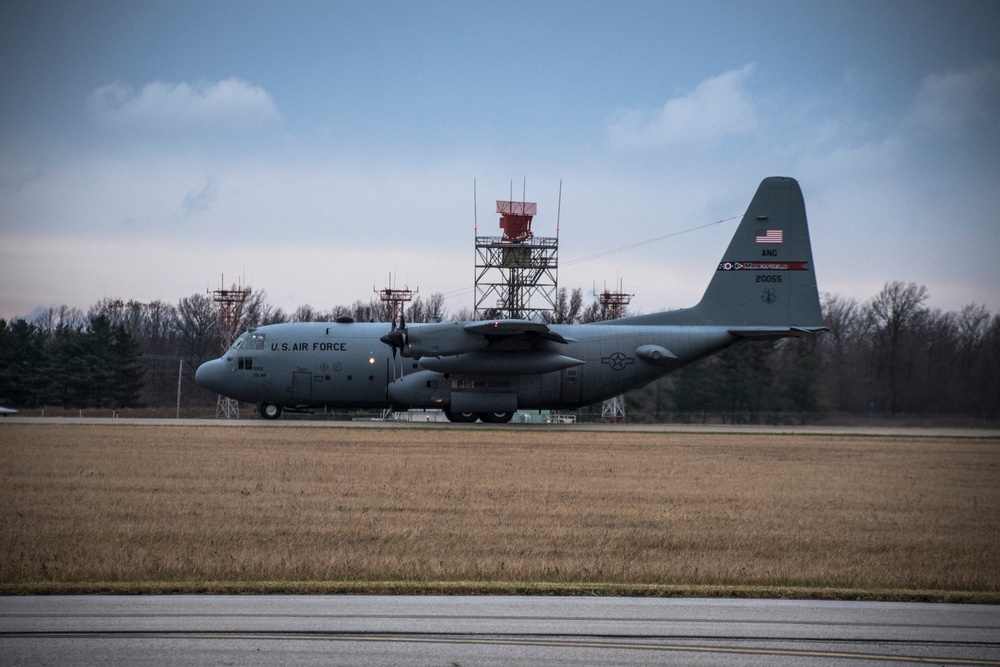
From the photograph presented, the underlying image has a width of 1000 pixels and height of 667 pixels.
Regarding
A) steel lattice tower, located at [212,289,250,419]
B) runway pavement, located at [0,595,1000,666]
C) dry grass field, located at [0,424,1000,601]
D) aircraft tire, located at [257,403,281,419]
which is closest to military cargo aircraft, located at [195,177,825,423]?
aircraft tire, located at [257,403,281,419]

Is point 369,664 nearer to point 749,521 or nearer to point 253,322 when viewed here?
point 749,521

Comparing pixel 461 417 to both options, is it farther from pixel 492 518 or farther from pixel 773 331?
pixel 492 518

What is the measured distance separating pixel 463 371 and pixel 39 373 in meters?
25.6

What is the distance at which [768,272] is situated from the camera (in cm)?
3962

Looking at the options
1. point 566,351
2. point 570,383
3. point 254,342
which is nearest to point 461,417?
point 570,383

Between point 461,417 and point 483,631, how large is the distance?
33.1 meters

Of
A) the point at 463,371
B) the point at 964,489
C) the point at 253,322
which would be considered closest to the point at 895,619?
the point at 964,489

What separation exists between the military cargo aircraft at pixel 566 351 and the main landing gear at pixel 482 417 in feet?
1.31

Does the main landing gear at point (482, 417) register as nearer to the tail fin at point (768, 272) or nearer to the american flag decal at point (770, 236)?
the tail fin at point (768, 272)

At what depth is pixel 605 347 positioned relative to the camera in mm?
39219

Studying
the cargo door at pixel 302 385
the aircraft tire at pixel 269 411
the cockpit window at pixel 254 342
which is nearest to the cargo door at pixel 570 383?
the cargo door at pixel 302 385

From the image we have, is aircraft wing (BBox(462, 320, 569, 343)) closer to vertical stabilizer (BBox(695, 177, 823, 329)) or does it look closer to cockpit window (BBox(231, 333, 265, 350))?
vertical stabilizer (BBox(695, 177, 823, 329))

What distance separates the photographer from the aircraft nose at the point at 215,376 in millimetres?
39750

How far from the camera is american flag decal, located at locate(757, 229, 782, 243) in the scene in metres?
39.6
